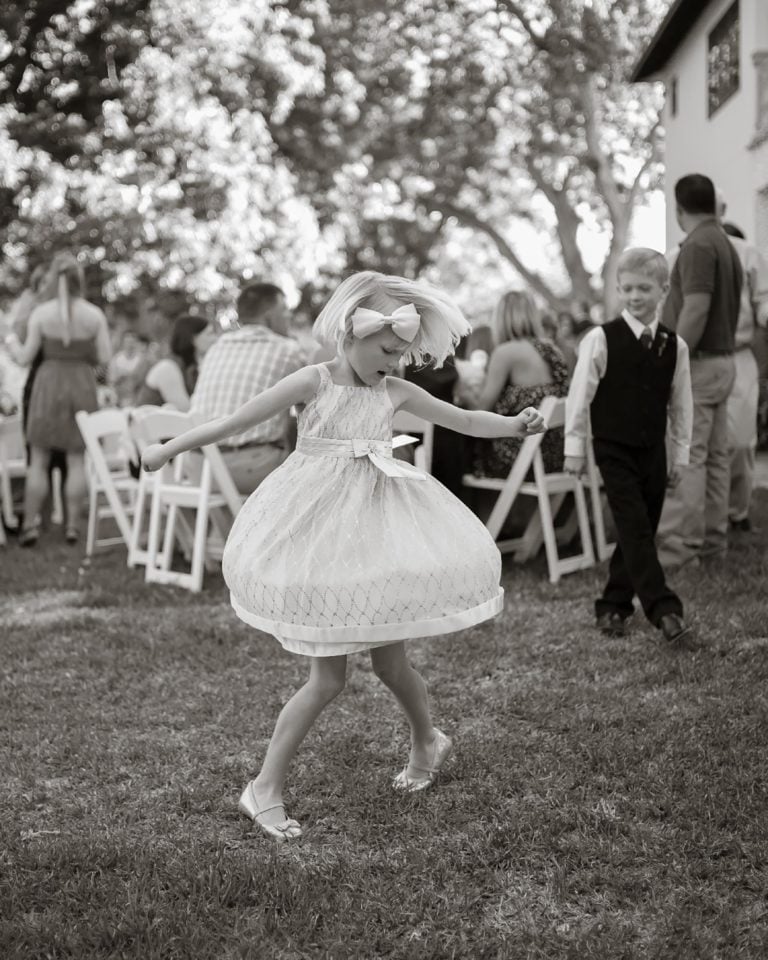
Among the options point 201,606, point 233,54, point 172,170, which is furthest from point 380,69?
point 201,606

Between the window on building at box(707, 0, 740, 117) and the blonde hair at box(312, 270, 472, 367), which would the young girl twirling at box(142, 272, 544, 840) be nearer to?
the blonde hair at box(312, 270, 472, 367)

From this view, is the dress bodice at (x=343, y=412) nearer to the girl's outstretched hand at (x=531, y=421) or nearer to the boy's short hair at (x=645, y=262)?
the girl's outstretched hand at (x=531, y=421)

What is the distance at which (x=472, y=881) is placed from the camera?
9.70 ft

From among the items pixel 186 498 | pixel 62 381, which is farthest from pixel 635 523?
pixel 62 381

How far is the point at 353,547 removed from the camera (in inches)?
122

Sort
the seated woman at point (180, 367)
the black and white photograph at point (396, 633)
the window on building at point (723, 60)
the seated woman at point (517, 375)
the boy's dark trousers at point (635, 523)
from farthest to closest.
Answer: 1. the window on building at point (723, 60)
2. the seated woman at point (180, 367)
3. the seated woman at point (517, 375)
4. the boy's dark trousers at point (635, 523)
5. the black and white photograph at point (396, 633)

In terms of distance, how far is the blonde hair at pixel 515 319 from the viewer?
281 inches

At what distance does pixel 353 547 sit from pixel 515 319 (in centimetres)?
429

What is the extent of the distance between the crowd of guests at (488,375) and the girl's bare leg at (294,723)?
2.49 m

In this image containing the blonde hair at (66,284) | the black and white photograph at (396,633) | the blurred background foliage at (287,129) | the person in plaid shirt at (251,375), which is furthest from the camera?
the blurred background foliage at (287,129)

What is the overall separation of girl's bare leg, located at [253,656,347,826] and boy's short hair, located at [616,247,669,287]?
2559 mm

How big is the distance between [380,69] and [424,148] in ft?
11.2

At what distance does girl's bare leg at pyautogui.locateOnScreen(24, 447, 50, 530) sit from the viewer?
27.5 ft

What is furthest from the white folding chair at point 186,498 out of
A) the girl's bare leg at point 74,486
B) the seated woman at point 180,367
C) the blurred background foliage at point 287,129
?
the blurred background foliage at point 287,129
